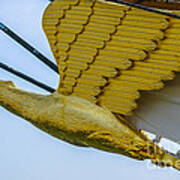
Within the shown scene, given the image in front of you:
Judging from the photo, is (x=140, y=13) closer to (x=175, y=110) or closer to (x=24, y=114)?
(x=175, y=110)

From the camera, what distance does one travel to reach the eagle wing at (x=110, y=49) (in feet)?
A: 4.73

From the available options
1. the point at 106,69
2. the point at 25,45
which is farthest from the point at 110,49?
the point at 25,45

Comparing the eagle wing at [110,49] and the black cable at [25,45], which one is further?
the black cable at [25,45]

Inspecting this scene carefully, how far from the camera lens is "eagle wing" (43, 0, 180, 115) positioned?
144cm

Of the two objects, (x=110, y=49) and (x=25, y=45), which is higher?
(x=110, y=49)

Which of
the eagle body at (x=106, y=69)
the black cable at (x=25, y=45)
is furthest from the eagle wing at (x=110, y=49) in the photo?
the black cable at (x=25, y=45)

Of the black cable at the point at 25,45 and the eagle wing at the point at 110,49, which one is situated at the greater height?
the eagle wing at the point at 110,49

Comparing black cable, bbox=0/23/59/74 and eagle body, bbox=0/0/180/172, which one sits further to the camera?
black cable, bbox=0/23/59/74

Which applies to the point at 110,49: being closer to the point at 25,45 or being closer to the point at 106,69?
the point at 106,69

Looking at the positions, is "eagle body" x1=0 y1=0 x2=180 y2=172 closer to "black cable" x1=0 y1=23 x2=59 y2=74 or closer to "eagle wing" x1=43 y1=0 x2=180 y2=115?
"eagle wing" x1=43 y1=0 x2=180 y2=115

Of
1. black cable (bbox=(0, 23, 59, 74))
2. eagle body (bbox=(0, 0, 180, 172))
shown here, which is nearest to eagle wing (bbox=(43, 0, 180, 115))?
eagle body (bbox=(0, 0, 180, 172))

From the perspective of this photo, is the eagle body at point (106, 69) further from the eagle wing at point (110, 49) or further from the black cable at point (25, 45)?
the black cable at point (25, 45)

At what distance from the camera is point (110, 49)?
151 centimetres

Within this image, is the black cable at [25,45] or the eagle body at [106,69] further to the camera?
the black cable at [25,45]
